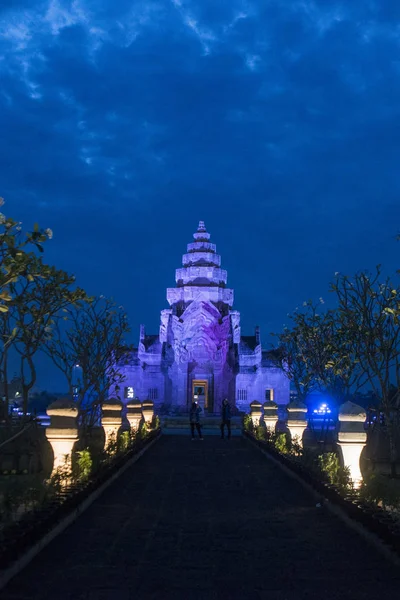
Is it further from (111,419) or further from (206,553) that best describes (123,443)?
(206,553)

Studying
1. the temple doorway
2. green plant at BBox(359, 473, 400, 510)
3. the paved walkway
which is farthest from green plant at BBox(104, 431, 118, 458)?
the temple doorway

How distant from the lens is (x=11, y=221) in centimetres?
906

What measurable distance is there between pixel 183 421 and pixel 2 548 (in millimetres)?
45623

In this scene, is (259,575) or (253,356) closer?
(259,575)

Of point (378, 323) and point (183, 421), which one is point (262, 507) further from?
point (183, 421)

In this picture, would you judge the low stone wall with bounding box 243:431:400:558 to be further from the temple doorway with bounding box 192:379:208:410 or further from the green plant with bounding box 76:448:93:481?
the temple doorway with bounding box 192:379:208:410

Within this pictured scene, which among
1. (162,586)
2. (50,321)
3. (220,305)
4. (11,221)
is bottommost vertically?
(162,586)

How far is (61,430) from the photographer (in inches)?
563

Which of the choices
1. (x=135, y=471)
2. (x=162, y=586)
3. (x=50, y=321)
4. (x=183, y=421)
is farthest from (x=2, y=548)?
(x=183, y=421)

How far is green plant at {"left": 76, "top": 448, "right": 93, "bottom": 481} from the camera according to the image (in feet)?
46.3

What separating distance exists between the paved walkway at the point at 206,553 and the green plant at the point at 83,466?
0.60 meters

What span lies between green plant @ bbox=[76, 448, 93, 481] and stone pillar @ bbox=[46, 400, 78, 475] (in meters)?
0.37

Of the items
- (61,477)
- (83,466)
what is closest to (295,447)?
(83,466)

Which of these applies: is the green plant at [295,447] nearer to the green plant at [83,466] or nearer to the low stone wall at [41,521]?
the low stone wall at [41,521]
